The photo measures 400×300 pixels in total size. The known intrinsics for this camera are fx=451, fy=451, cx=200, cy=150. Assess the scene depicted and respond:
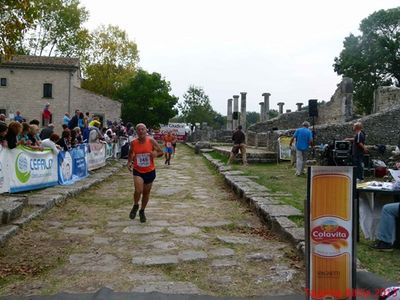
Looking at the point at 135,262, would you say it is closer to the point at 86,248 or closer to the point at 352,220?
the point at 86,248

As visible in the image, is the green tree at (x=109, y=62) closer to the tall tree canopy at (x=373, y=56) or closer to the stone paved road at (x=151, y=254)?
the tall tree canopy at (x=373, y=56)

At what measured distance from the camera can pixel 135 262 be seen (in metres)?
5.01

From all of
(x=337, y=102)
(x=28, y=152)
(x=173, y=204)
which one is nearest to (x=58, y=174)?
(x=28, y=152)

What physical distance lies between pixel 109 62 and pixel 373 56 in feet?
94.9

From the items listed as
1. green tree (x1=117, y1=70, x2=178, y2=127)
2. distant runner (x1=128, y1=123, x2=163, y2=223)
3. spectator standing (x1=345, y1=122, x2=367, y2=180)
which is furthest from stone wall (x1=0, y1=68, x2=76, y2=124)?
distant runner (x1=128, y1=123, x2=163, y2=223)

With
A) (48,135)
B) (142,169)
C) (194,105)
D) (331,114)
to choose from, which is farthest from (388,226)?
(194,105)

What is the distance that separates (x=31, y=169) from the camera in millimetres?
9094

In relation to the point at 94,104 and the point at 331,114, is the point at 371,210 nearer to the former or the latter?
the point at 331,114

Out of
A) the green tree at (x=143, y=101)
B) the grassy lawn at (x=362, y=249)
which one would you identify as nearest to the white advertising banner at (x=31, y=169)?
the grassy lawn at (x=362, y=249)

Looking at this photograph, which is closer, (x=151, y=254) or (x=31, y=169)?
(x=151, y=254)

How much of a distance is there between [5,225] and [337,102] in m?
25.4

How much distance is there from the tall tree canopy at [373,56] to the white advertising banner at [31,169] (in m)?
41.8

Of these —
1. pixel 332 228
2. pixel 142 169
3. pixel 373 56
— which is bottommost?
pixel 332 228

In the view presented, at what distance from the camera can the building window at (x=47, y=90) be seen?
43156 mm
